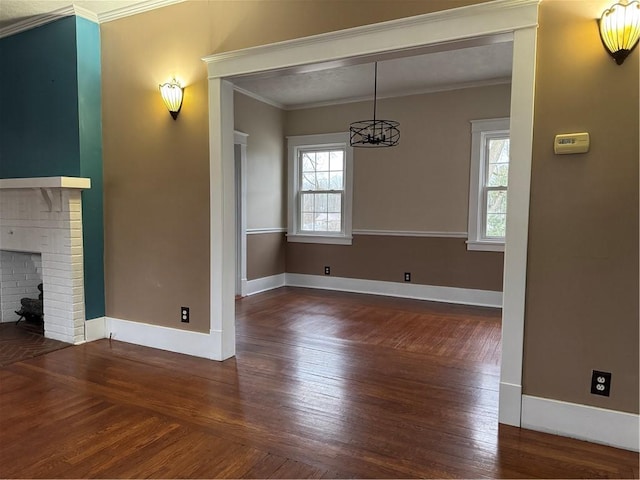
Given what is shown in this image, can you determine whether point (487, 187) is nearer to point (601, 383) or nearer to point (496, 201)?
point (496, 201)

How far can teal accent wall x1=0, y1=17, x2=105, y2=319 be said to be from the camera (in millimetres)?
3580

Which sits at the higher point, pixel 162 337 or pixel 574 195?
pixel 574 195

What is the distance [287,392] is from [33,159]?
3.07m

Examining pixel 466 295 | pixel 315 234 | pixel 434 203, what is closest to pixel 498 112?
pixel 434 203

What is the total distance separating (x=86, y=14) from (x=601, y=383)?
4.46m

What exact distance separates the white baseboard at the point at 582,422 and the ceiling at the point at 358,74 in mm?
2443

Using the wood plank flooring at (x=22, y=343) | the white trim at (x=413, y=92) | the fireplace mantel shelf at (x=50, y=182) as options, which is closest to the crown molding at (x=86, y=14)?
the fireplace mantel shelf at (x=50, y=182)

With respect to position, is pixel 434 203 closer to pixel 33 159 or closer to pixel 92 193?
pixel 92 193

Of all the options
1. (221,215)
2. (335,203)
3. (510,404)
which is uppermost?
(335,203)

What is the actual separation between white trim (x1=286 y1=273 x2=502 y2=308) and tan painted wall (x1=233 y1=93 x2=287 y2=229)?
971 millimetres

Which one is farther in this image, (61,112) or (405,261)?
(405,261)

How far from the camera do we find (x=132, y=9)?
3479 millimetres

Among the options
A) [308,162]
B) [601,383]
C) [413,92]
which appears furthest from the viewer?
[308,162]

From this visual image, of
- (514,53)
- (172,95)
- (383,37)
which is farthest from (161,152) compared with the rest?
(514,53)
